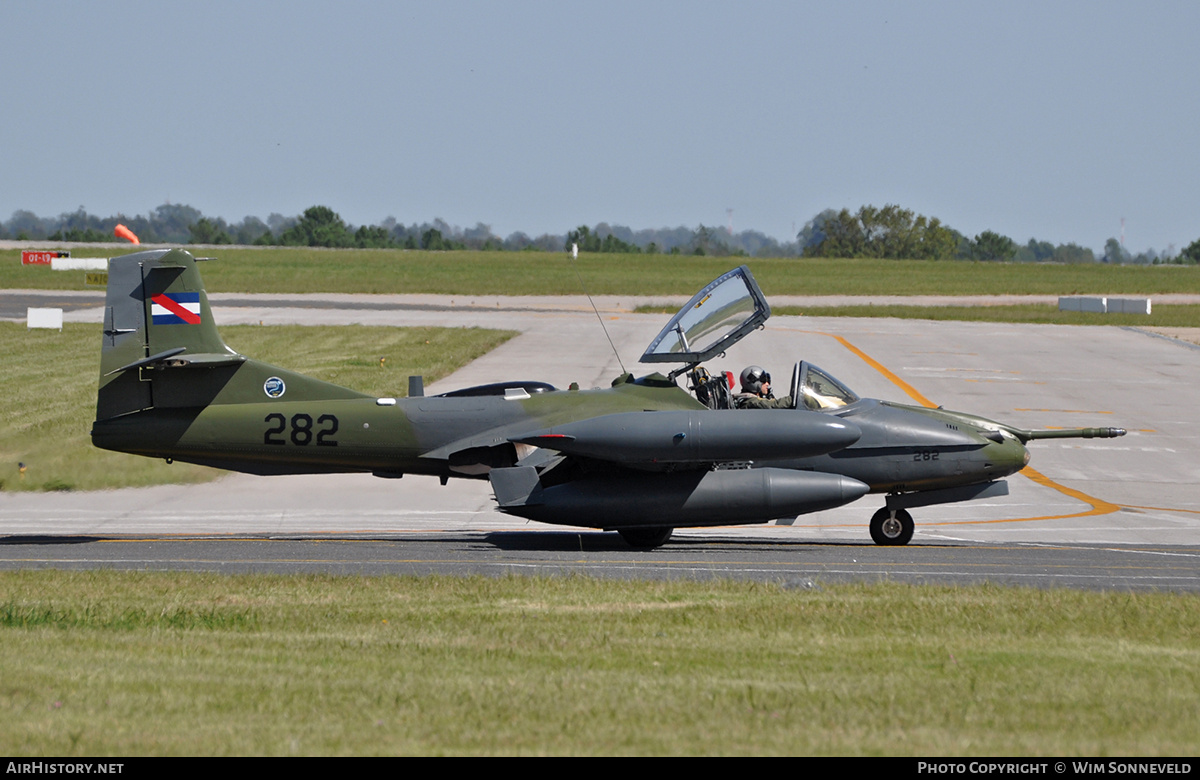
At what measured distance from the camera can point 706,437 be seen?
518 inches

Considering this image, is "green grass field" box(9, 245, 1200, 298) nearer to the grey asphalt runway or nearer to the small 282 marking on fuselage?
the grey asphalt runway

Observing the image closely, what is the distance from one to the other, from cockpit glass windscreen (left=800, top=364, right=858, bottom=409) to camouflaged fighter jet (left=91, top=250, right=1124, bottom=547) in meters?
0.02

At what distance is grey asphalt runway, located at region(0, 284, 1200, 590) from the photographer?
12.7 meters

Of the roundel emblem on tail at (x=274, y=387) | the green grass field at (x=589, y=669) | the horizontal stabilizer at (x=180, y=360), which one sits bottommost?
the green grass field at (x=589, y=669)

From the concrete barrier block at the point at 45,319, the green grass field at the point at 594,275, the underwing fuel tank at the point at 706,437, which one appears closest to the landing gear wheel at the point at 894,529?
the underwing fuel tank at the point at 706,437

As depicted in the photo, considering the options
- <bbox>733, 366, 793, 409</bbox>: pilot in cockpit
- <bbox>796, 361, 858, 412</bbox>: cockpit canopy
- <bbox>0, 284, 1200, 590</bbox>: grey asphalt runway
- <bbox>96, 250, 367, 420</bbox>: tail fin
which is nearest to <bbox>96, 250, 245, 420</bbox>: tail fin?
<bbox>96, 250, 367, 420</bbox>: tail fin

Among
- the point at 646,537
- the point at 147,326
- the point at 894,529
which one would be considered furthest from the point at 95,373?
the point at 894,529

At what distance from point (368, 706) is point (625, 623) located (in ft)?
9.40

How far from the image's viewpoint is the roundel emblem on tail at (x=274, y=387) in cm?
1448

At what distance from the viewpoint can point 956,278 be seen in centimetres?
9894

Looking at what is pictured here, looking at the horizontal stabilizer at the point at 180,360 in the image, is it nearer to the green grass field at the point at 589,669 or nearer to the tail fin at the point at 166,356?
the tail fin at the point at 166,356

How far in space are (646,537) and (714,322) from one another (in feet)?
8.72

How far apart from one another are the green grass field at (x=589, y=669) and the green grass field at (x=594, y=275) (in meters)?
60.7

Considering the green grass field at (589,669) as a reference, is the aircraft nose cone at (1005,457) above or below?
above
